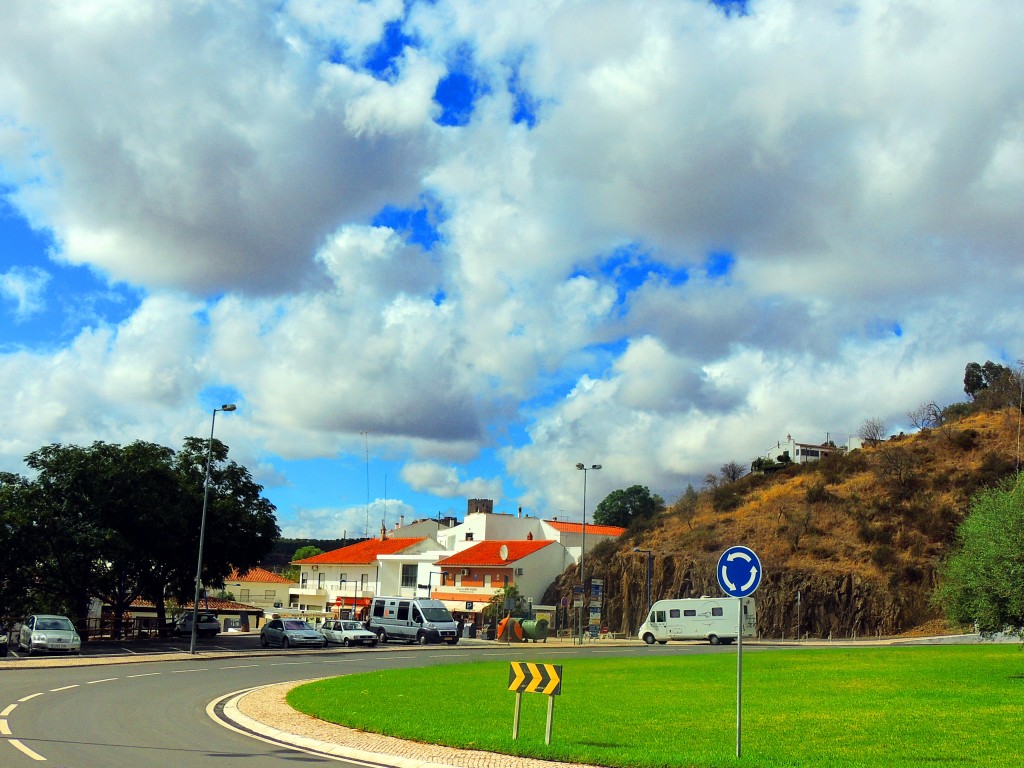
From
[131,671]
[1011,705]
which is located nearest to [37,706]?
[131,671]

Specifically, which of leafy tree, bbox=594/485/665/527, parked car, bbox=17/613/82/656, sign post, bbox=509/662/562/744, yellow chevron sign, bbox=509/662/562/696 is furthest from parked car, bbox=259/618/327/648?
leafy tree, bbox=594/485/665/527

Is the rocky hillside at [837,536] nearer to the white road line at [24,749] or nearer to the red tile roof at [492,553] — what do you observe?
the red tile roof at [492,553]

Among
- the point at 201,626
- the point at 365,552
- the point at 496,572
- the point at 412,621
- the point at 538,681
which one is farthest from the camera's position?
the point at 365,552

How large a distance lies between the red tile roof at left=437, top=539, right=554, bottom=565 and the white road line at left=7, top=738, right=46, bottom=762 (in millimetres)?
65531

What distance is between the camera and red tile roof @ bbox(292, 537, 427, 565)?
9262cm

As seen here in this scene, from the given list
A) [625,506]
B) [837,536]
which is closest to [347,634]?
[837,536]

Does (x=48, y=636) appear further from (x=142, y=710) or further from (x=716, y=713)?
(x=716, y=713)

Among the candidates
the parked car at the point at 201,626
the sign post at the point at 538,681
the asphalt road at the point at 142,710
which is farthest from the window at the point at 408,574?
the sign post at the point at 538,681

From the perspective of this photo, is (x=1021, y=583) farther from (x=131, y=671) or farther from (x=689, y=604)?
(x=689, y=604)

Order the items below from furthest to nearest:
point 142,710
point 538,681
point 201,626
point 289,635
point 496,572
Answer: point 496,572, point 201,626, point 289,635, point 142,710, point 538,681

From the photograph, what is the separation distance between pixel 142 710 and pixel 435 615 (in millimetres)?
35613

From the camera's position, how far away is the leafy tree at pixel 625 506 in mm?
128875

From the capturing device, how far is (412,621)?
53.9 m

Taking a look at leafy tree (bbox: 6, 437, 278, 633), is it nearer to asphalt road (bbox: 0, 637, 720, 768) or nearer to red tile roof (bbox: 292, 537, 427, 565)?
asphalt road (bbox: 0, 637, 720, 768)
